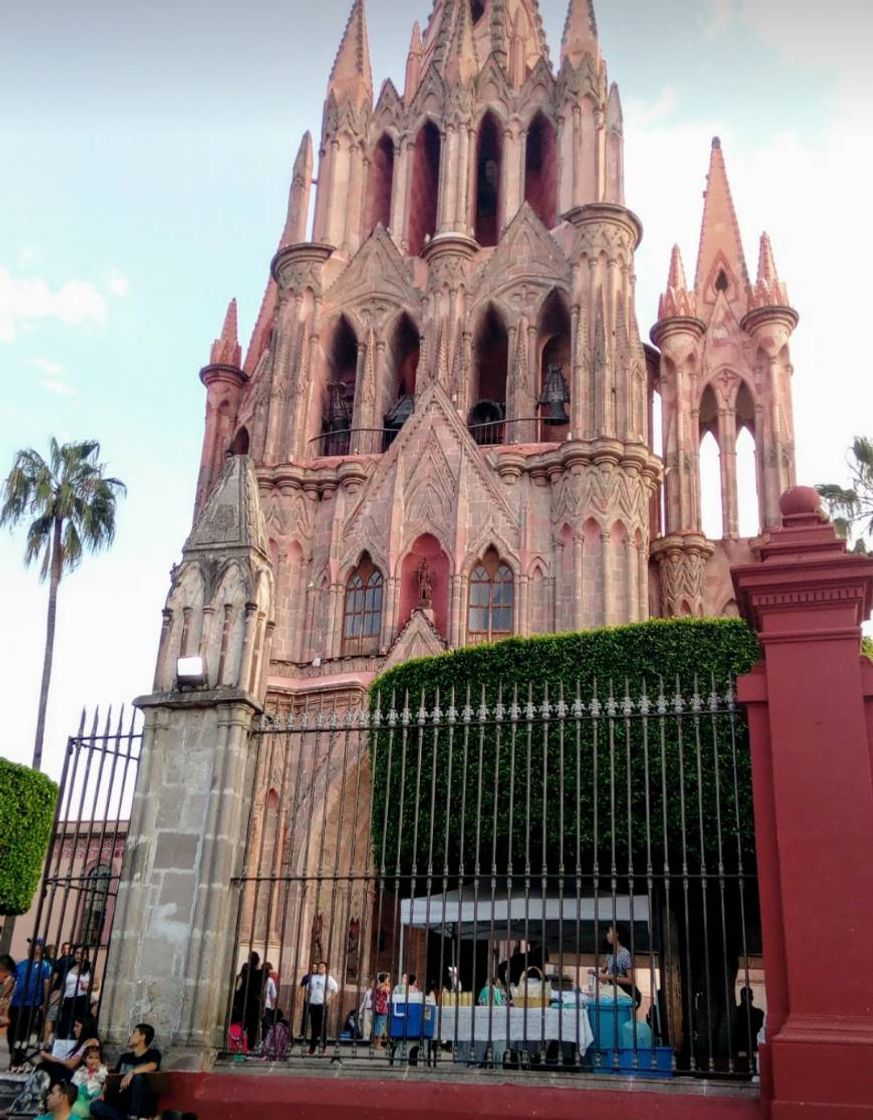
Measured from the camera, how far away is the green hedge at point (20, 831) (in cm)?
2227

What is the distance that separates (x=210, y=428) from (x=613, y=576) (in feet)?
48.1

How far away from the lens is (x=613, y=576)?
27828 mm

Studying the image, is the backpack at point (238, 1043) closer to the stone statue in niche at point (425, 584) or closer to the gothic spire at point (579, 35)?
the stone statue in niche at point (425, 584)

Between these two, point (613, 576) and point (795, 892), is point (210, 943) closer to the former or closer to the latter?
point (795, 892)

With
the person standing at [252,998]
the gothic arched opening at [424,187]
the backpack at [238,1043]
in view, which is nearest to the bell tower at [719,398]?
the gothic arched opening at [424,187]

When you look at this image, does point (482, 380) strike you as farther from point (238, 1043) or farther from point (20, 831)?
point (238, 1043)

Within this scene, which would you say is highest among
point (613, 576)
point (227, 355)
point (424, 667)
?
point (227, 355)

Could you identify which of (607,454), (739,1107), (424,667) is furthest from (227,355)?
(739,1107)

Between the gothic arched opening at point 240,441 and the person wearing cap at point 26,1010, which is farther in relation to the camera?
the gothic arched opening at point 240,441

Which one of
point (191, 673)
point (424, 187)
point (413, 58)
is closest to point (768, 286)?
point (424, 187)

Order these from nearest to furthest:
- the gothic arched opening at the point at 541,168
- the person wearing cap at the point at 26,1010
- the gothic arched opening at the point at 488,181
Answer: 1. the person wearing cap at the point at 26,1010
2. the gothic arched opening at the point at 541,168
3. the gothic arched opening at the point at 488,181

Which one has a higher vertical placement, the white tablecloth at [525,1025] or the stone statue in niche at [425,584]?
the stone statue in niche at [425,584]

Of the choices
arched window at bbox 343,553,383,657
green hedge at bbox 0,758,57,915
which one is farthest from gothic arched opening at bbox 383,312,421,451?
green hedge at bbox 0,758,57,915

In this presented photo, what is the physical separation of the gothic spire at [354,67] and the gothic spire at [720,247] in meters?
11.6
